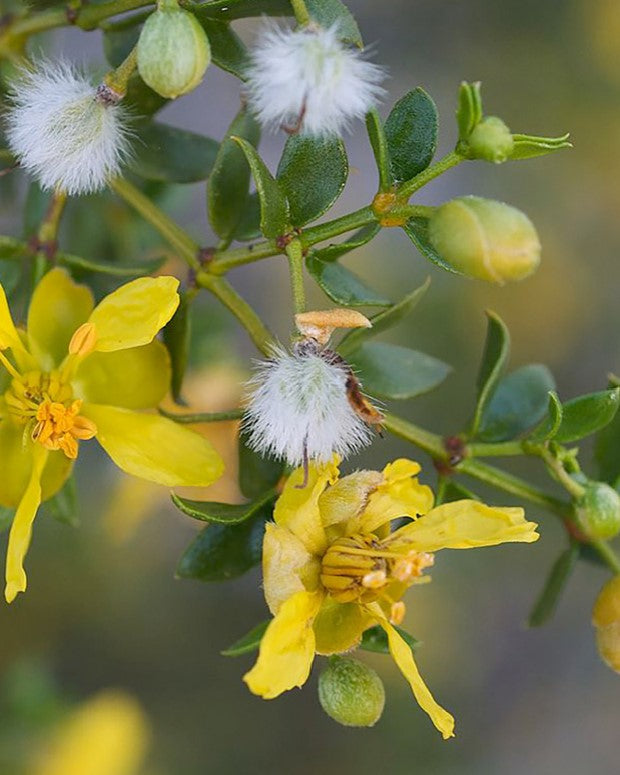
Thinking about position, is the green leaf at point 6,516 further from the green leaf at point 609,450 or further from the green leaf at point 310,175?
the green leaf at point 609,450

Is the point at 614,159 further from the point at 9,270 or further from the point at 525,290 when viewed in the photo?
the point at 9,270

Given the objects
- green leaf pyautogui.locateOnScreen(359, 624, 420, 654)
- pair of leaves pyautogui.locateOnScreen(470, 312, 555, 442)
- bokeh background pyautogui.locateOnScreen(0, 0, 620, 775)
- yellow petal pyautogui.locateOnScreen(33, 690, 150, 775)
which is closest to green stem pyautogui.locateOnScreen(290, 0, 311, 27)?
pair of leaves pyautogui.locateOnScreen(470, 312, 555, 442)

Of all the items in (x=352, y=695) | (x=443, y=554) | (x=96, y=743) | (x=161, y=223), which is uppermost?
(x=161, y=223)

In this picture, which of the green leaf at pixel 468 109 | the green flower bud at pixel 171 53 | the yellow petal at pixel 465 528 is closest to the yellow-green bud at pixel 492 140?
the green leaf at pixel 468 109

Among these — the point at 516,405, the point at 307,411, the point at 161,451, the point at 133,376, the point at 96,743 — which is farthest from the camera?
the point at 96,743

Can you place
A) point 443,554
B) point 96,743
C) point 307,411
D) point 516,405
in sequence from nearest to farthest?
1. point 307,411
2. point 516,405
3. point 96,743
4. point 443,554

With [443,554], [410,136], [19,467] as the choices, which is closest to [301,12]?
[410,136]

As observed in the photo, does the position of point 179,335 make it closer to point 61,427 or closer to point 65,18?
point 61,427
